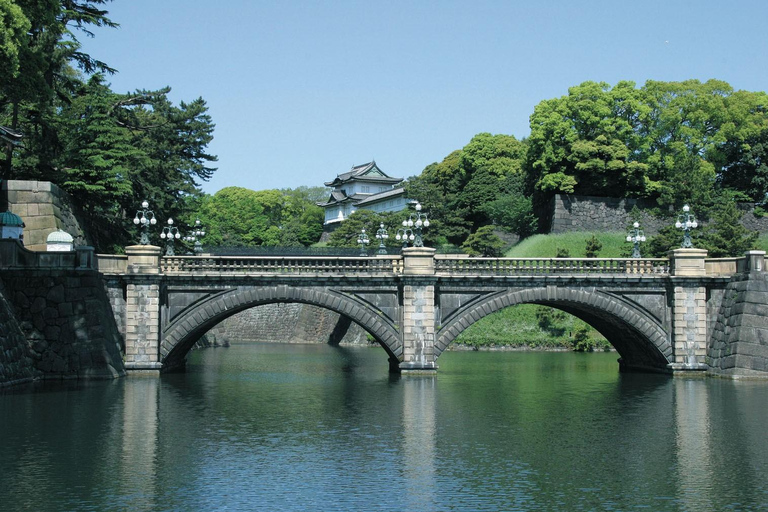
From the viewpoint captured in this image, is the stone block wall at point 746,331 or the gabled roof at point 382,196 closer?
the stone block wall at point 746,331

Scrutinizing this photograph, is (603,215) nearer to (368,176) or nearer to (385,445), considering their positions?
(385,445)

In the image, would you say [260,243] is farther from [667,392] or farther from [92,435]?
[92,435]

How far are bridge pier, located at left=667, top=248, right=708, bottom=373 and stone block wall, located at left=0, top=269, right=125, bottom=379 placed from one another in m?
25.7

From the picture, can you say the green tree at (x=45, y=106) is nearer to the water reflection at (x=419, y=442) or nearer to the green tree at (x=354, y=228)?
the water reflection at (x=419, y=442)

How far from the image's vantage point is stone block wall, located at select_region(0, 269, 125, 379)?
3800 cm

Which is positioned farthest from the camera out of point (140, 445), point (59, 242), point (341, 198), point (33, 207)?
point (341, 198)

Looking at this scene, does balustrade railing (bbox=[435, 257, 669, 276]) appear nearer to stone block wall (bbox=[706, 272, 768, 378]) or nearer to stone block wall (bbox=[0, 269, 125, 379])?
stone block wall (bbox=[706, 272, 768, 378])

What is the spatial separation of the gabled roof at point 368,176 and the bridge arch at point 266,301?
9494 centimetres

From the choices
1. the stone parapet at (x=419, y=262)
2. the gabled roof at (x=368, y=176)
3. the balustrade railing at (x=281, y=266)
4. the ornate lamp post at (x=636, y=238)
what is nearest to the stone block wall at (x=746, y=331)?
the ornate lamp post at (x=636, y=238)

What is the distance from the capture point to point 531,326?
69.2 metres

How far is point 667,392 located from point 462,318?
387 inches

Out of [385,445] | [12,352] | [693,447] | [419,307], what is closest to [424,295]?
[419,307]

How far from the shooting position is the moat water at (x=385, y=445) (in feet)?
65.7

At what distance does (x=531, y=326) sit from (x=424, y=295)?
28.5 m
